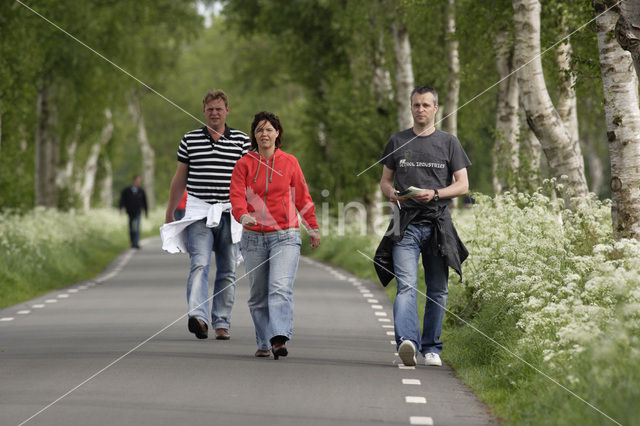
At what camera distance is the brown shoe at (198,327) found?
12.6m

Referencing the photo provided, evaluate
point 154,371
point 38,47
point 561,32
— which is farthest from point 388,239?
point 38,47

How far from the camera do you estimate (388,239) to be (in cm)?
Result: 1091

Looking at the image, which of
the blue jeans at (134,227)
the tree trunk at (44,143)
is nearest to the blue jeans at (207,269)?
the tree trunk at (44,143)

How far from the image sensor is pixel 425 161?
10758 millimetres

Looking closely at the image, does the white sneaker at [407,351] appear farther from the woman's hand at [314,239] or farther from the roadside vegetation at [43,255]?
the roadside vegetation at [43,255]

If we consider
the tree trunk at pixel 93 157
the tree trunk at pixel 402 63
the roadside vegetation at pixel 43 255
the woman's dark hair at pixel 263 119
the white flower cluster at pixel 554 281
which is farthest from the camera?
the tree trunk at pixel 93 157

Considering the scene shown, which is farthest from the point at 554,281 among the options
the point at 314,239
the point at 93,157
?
the point at 93,157

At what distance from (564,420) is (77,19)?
1155 inches

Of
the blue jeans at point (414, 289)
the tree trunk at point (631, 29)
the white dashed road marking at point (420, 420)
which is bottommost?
the white dashed road marking at point (420, 420)

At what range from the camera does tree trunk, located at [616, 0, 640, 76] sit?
9703 mm

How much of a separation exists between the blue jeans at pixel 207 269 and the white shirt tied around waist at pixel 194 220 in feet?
0.33

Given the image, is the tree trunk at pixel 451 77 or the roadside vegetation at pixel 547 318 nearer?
the roadside vegetation at pixel 547 318

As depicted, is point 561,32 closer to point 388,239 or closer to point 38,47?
point 388,239

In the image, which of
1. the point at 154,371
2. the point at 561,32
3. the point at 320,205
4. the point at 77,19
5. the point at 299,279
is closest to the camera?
the point at 154,371
